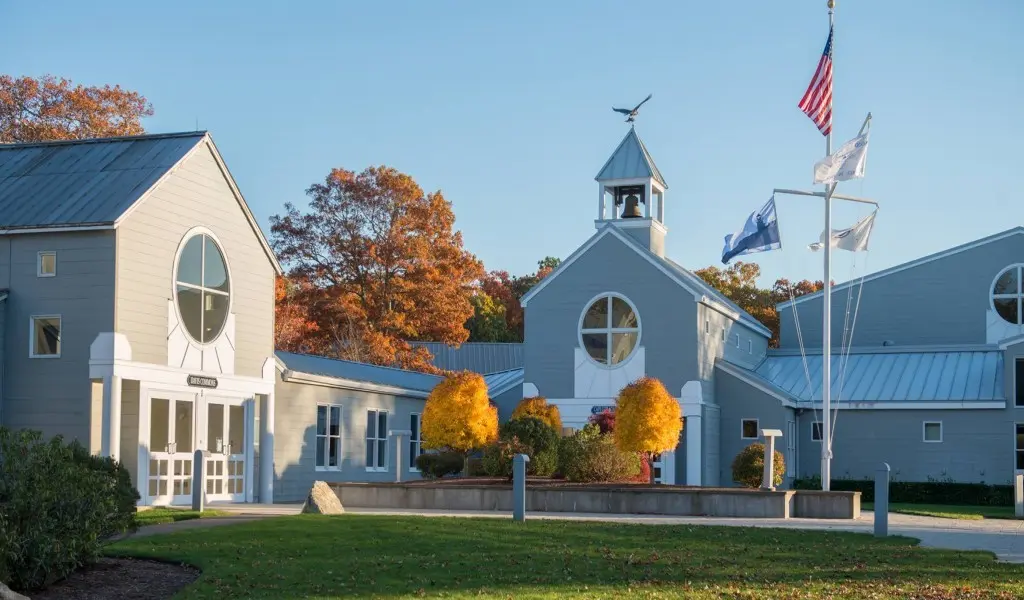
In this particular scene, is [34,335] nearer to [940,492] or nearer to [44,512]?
[44,512]

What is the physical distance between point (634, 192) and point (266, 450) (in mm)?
17360

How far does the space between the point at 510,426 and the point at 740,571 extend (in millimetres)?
15500

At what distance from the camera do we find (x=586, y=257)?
41656 mm

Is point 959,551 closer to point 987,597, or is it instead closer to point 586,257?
point 987,597

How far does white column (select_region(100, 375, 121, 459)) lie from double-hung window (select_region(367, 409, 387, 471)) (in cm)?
1242

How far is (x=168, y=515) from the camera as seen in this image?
76.8ft

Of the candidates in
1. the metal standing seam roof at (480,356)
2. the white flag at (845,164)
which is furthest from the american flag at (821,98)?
the metal standing seam roof at (480,356)

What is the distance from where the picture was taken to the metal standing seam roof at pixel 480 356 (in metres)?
70.8

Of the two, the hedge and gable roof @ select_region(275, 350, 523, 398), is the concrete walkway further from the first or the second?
the hedge

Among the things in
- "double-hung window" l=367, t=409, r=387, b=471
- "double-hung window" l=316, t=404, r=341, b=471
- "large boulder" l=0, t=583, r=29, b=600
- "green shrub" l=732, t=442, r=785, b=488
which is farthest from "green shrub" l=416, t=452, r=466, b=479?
"large boulder" l=0, t=583, r=29, b=600

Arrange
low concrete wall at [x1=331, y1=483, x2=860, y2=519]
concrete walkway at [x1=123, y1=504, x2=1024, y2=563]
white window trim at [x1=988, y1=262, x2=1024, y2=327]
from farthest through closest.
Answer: white window trim at [x1=988, y1=262, x2=1024, y2=327], low concrete wall at [x1=331, y1=483, x2=860, y2=519], concrete walkway at [x1=123, y1=504, x2=1024, y2=563]

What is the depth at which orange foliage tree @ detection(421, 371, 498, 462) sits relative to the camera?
3256 cm

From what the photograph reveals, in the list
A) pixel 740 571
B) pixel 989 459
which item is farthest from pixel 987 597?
pixel 989 459

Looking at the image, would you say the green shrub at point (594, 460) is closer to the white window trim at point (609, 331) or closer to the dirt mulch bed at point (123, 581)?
the white window trim at point (609, 331)
